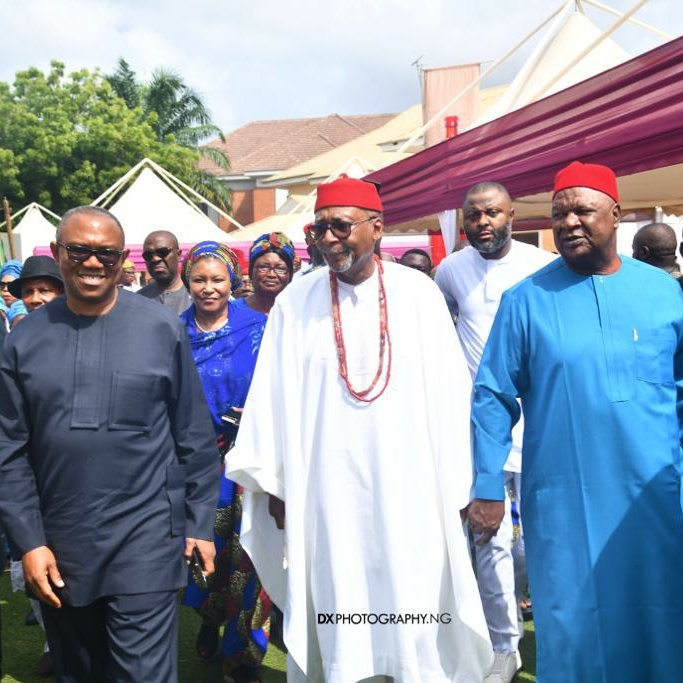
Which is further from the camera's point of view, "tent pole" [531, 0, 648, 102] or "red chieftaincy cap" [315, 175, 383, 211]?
"tent pole" [531, 0, 648, 102]

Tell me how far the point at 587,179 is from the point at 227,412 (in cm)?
212

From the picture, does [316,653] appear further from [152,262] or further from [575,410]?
[152,262]

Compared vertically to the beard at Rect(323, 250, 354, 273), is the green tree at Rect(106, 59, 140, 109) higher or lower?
higher

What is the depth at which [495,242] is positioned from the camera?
5.43 meters

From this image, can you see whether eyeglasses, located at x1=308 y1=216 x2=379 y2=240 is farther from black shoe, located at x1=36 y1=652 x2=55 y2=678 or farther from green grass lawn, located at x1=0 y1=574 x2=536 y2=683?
black shoe, located at x1=36 y1=652 x2=55 y2=678

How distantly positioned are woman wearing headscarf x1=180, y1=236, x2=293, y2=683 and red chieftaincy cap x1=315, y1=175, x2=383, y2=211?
3.76 feet

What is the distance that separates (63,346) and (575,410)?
1.90m

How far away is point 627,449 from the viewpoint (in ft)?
12.1

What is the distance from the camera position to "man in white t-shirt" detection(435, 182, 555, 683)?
4934 mm

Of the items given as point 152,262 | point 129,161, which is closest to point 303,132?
point 129,161

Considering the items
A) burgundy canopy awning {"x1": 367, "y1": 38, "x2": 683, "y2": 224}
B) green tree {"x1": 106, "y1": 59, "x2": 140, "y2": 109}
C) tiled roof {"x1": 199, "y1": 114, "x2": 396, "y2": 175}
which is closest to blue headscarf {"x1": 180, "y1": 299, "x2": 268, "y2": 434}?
burgundy canopy awning {"x1": 367, "y1": 38, "x2": 683, "y2": 224}

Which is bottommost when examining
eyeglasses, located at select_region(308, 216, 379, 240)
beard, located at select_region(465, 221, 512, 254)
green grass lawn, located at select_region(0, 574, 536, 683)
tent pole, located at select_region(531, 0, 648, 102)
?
green grass lawn, located at select_region(0, 574, 536, 683)

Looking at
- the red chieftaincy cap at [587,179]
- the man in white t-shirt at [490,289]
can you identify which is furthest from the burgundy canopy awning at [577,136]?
the red chieftaincy cap at [587,179]

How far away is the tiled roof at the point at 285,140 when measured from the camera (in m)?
57.3
